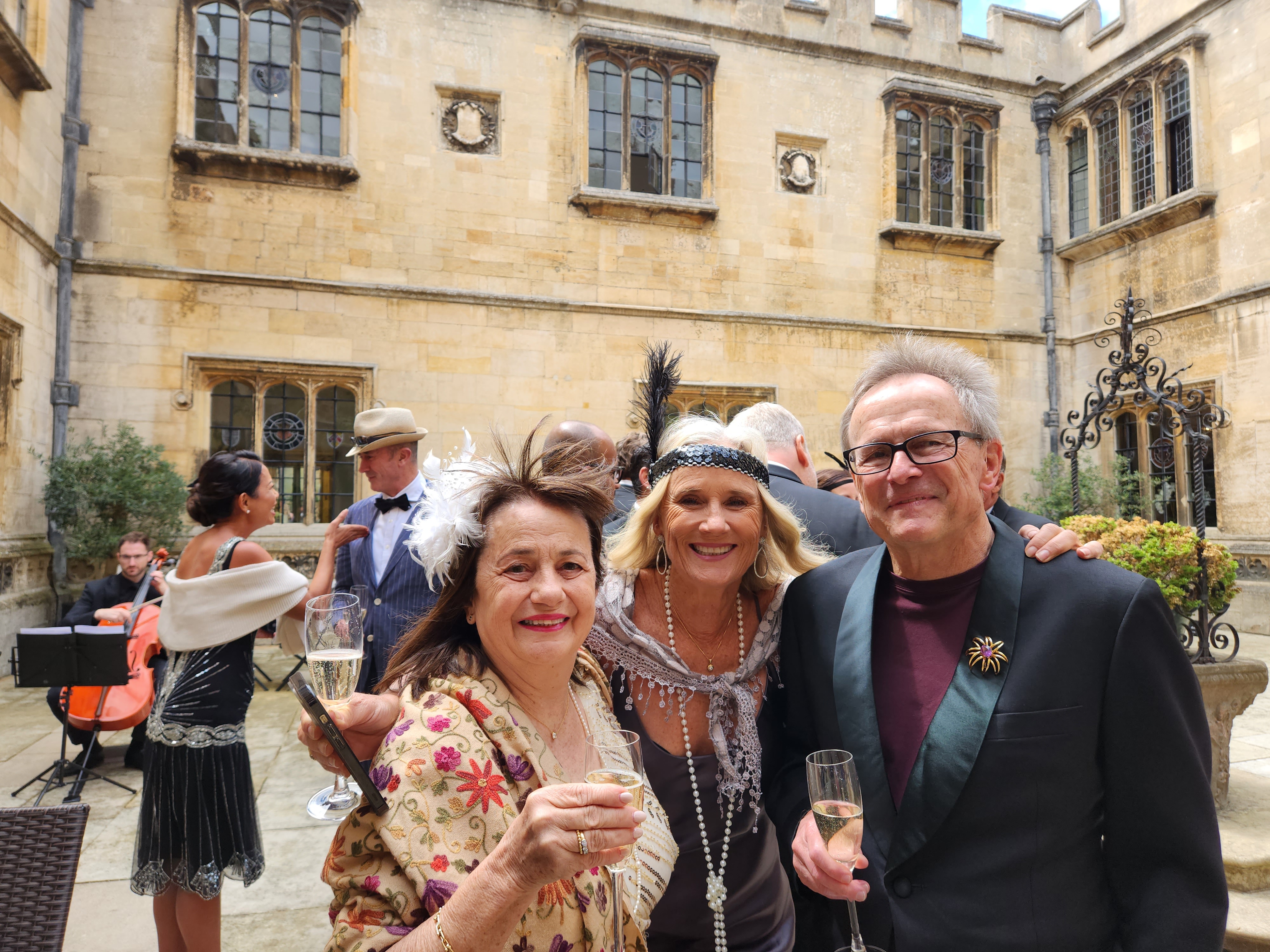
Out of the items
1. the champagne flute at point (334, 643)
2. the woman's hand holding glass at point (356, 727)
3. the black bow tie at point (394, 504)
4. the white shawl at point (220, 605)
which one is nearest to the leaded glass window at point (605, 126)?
the black bow tie at point (394, 504)

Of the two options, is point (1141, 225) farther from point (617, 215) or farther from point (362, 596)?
point (362, 596)

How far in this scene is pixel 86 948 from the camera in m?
3.19

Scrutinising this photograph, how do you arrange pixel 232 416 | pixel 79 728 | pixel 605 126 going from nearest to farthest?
pixel 79 728
pixel 232 416
pixel 605 126

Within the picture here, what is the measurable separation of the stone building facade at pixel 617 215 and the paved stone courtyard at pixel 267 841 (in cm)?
380

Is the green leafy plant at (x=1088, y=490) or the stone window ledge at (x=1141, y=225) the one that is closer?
the stone window ledge at (x=1141, y=225)

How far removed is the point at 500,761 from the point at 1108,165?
14.6 meters

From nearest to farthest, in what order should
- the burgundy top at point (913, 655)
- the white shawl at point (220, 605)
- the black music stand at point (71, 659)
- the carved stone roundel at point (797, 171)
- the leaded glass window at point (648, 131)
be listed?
1. the burgundy top at point (913, 655)
2. the white shawl at point (220, 605)
3. the black music stand at point (71, 659)
4. the leaded glass window at point (648, 131)
5. the carved stone roundel at point (797, 171)

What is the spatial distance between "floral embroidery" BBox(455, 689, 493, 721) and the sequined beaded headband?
86 centimetres

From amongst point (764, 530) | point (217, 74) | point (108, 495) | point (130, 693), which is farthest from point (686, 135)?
point (764, 530)

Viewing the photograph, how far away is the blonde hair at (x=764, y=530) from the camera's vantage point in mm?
2119

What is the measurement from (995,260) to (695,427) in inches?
483

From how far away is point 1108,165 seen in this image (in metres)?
12.4

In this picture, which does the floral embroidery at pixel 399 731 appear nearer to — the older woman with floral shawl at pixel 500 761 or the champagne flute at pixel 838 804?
the older woman with floral shawl at pixel 500 761

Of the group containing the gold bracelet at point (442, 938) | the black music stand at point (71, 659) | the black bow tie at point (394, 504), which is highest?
the black bow tie at point (394, 504)
